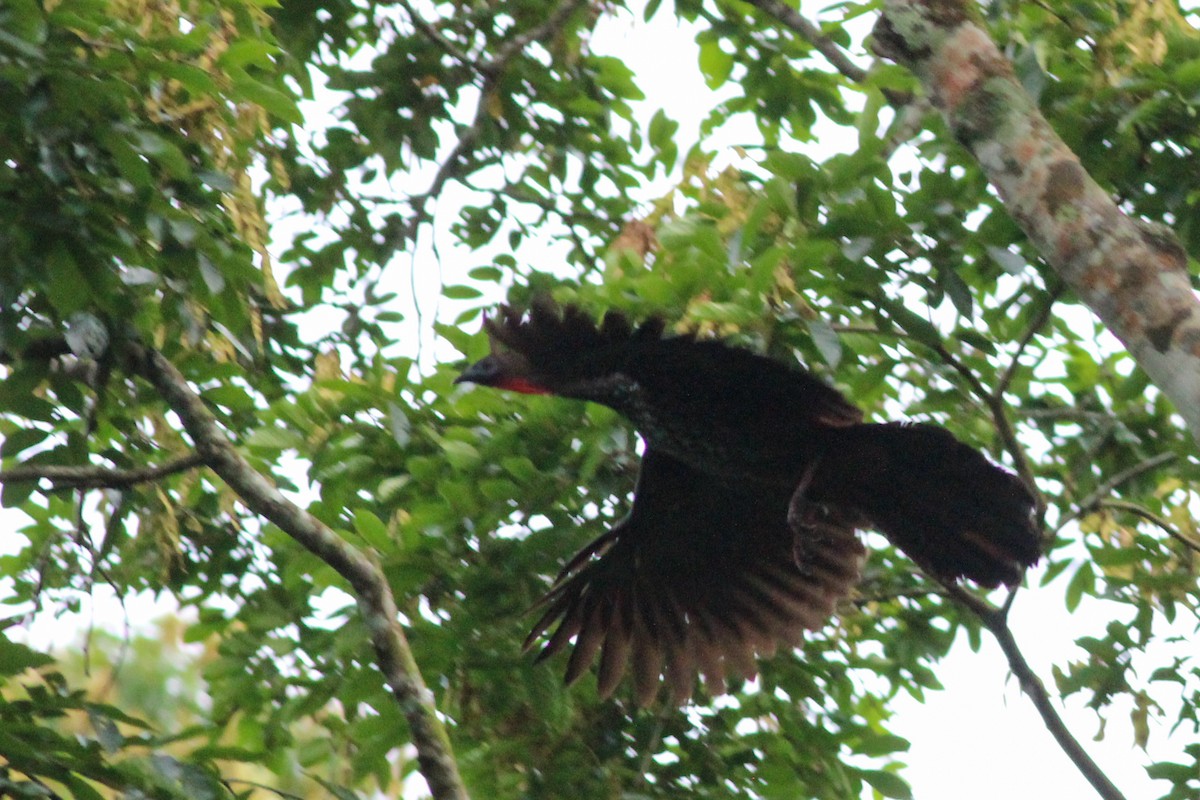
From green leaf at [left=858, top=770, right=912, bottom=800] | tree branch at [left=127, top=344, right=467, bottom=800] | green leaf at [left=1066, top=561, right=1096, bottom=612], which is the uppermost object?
green leaf at [left=1066, top=561, right=1096, bottom=612]

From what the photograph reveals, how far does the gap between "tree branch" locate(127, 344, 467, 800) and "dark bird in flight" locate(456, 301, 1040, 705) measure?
1.90 ft

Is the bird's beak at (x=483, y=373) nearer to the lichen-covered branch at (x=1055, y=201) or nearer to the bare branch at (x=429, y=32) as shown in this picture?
the lichen-covered branch at (x=1055, y=201)

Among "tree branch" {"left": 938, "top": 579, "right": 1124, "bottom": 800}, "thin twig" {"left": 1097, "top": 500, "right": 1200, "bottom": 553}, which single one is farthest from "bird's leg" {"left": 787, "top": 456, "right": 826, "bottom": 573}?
"thin twig" {"left": 1097, "top": 500, "right": 1200, "bottom": 553}

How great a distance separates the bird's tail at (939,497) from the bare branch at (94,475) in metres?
1.54

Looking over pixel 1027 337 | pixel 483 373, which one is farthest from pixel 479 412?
pixel 1027 337

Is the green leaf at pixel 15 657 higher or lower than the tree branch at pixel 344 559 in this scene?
lower

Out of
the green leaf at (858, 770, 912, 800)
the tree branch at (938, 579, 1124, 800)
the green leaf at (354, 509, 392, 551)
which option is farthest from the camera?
the green leaf at (858, 770, 912, 800)

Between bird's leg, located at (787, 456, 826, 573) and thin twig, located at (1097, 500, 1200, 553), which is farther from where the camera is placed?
bird's leg, located at (787, 456, 826, 573)

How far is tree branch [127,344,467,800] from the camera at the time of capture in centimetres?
Answer: 271

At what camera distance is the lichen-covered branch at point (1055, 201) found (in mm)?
2363

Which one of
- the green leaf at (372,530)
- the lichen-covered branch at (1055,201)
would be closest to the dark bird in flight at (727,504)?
the green leaf at (372,530)

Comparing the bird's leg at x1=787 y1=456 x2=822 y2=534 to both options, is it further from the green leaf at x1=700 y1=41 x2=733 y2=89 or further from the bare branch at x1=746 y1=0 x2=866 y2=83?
the green leaf at x1=700 y1=41 x2=733 y2=89

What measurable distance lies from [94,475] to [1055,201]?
73.4 inches

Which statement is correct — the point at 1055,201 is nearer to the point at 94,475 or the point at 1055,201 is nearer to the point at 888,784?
the point at 888,784
